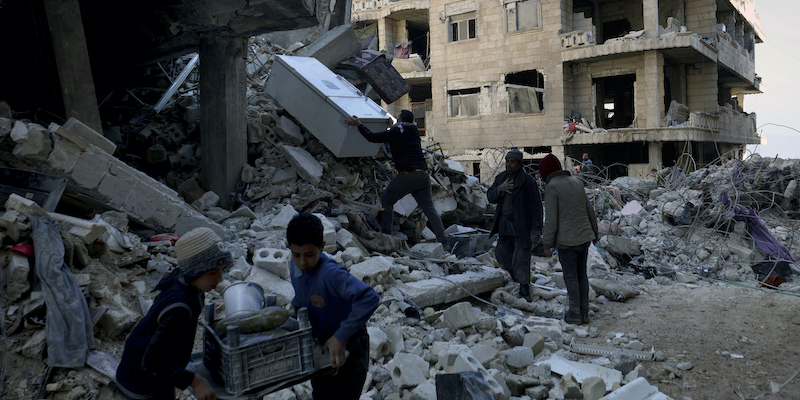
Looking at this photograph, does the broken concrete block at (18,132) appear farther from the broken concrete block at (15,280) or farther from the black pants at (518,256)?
the black pants at (518,256)

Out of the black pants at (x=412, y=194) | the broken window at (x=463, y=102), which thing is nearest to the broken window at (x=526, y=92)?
the broken window at (x=463, y=102)

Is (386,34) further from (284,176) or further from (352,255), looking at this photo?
(352,255)

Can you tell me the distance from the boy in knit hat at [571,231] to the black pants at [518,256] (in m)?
0.46

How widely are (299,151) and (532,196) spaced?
3488mm

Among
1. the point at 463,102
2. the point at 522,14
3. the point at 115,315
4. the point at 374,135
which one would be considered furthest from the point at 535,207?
the point at 463,102

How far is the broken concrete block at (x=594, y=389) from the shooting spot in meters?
3.45

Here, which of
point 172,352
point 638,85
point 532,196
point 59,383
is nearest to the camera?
point 172,352

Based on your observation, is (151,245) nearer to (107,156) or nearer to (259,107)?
(107,156)

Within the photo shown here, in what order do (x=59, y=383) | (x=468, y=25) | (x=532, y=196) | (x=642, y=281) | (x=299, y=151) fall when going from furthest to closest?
(x=468, y=25), (x=299, y=151), (x=642, y=281), (x=532, y=196), (x=59, y=383)

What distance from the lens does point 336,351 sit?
2027 millimetres

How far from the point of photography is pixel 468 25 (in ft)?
71.8

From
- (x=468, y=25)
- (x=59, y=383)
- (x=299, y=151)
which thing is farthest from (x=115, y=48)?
(x=468, y=25)

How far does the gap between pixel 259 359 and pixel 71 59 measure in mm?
5275

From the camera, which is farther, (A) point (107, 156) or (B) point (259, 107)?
(B) point (259, 107)
